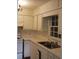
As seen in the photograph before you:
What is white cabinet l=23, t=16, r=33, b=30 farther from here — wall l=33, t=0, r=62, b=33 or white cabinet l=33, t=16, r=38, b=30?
wall l=33, t=0, r=62, b=33

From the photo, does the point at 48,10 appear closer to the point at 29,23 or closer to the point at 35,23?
the point at 35,23

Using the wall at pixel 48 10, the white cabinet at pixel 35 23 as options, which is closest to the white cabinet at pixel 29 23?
the white cabinet at pixel 35 23

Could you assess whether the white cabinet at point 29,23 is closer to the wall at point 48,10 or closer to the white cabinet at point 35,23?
the white cabinet at point 35,23

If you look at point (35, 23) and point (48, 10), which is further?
point (35, 23)

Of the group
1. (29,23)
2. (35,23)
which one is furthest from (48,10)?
(29,23)

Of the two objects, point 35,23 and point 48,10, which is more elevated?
point 48,10

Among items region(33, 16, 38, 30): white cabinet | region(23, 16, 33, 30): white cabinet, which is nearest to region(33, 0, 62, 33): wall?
region(33, 16, 38, 30): white cabinet

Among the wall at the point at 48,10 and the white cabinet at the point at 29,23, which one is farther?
the white cabinet at the point at 29,23
